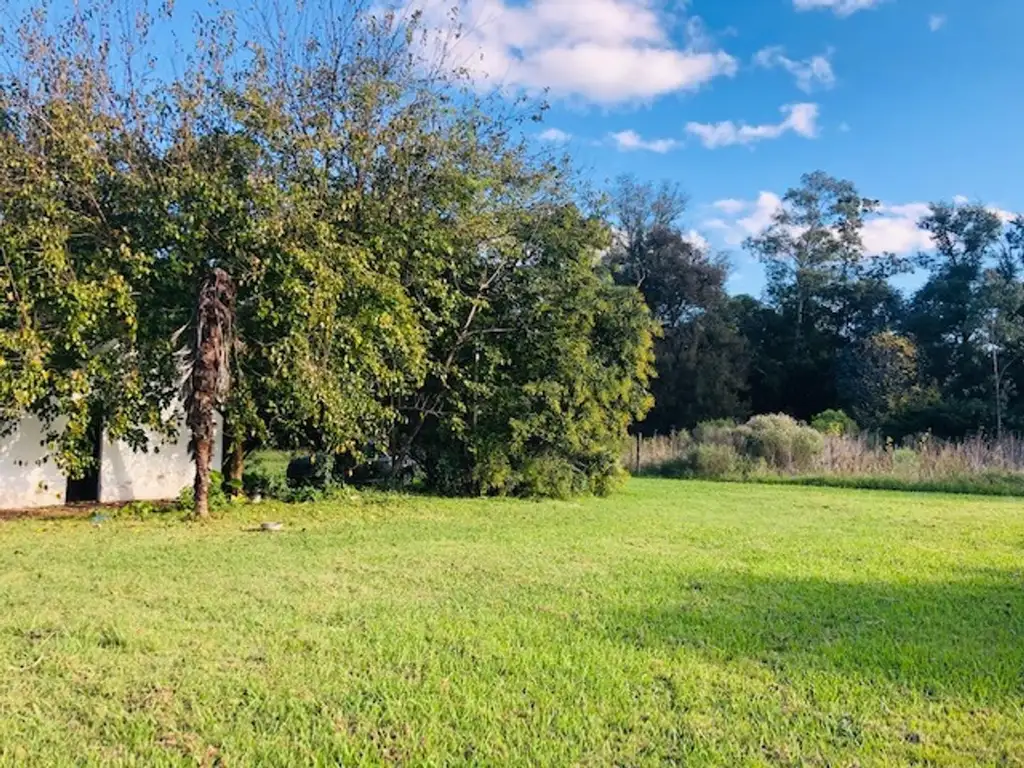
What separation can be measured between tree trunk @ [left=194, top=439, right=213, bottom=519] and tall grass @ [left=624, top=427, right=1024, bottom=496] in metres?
8.76

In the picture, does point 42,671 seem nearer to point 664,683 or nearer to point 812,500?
point 664,683

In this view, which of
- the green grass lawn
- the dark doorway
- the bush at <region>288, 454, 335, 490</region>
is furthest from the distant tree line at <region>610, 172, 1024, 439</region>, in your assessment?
the green grass lawn

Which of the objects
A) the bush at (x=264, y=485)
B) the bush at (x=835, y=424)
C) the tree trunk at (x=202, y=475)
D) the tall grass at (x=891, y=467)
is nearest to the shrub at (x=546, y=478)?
the bush at (x=264, y=485)

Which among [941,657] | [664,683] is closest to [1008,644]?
[941,657]

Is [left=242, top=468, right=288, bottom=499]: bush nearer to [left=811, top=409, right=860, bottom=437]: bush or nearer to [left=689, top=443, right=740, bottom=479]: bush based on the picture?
[left=689, top=443, right=740, bottom=479]: bush

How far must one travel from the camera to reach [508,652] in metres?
3.69

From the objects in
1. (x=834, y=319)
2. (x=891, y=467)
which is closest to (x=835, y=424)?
(x=891, y=467)

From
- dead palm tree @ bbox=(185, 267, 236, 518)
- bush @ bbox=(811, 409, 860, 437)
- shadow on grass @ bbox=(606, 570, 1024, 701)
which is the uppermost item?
dead palm tree @ bbox=(185, 267, 236, 518)

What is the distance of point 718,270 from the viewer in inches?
1185

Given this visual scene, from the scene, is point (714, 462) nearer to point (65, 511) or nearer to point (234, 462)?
point (234, 462)

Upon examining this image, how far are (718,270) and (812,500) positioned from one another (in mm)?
19093

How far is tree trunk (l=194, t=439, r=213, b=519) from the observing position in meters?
9.09

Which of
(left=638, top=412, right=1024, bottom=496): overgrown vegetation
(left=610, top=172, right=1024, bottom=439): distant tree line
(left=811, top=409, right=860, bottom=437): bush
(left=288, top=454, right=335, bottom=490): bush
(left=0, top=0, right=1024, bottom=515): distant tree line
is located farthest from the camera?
(left=610, top=172, right=1024, bottom=439): distant tree line

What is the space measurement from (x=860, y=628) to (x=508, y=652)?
2015 millimetres
